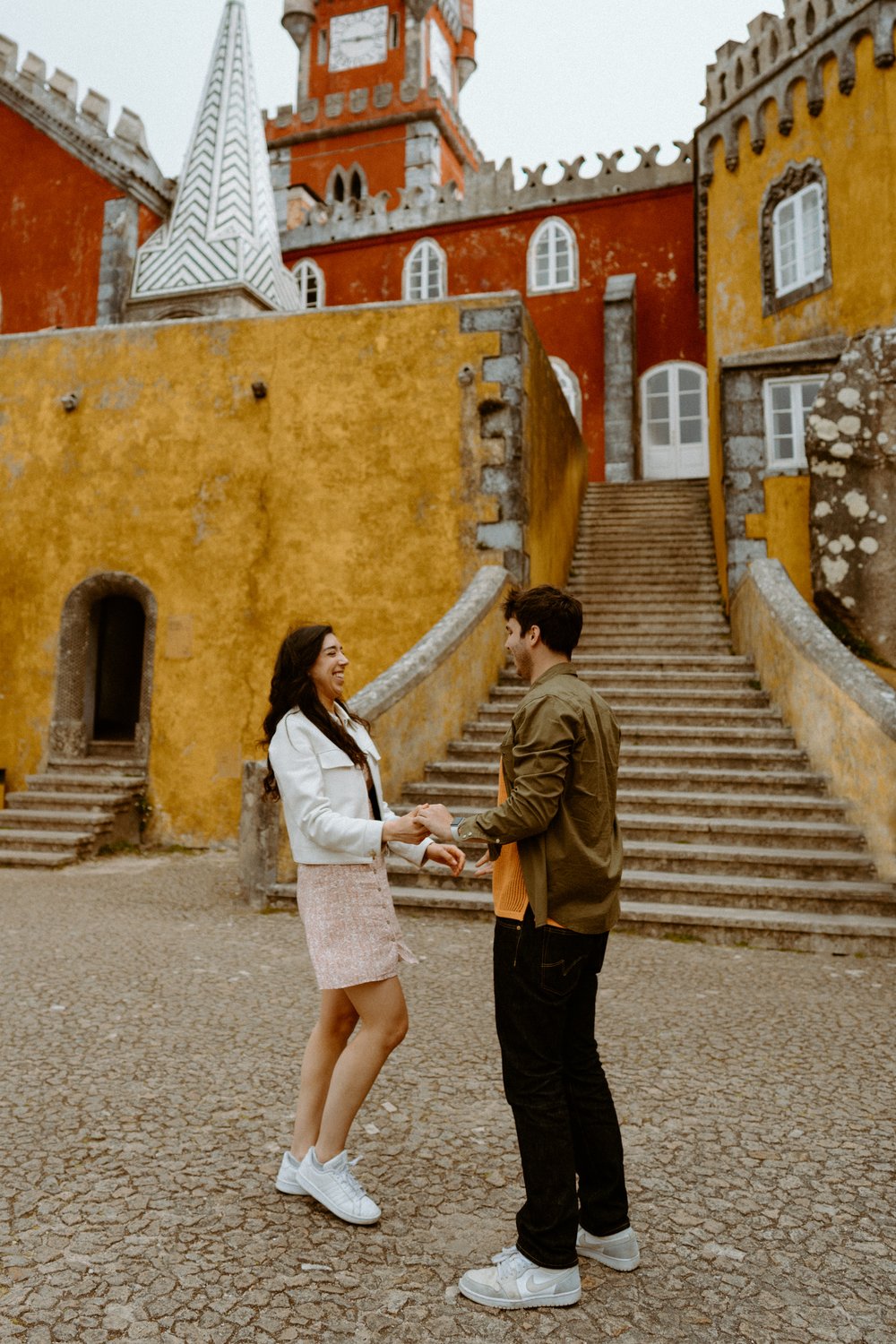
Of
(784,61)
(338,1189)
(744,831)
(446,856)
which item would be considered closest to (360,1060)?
(338,1189)

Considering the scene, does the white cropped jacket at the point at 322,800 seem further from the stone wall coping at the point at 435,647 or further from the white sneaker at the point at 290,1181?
the stone wall coping at the point at 435,647

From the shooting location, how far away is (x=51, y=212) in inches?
787

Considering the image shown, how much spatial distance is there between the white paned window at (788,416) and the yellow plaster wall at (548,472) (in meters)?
2.49

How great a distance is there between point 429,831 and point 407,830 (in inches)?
2.3

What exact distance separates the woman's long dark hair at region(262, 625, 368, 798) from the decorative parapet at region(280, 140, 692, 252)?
63.6 ft

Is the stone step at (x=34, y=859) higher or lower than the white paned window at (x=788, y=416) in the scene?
lower

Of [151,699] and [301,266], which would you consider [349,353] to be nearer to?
[151,699]

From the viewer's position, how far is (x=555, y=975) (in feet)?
7.31

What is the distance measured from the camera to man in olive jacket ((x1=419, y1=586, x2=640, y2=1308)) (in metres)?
2.18

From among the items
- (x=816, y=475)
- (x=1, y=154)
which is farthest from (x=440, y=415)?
(x=1, y=154)

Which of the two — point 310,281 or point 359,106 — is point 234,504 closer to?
point 310,281

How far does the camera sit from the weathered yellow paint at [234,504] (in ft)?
30.9

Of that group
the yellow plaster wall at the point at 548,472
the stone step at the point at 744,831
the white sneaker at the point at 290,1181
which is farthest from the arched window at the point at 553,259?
the white sneaker at the point at 290,1181

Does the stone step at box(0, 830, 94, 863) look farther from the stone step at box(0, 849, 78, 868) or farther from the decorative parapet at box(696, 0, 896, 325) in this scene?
the decorative parapet at box(696, 0, 896, 325)
